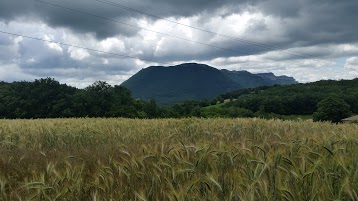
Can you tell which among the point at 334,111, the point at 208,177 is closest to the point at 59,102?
the point at 208,177

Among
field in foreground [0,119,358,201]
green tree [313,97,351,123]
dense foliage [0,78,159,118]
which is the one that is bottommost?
green tree [313,97,351,123]

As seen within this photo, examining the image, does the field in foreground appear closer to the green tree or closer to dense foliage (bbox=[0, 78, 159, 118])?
dense foliage (bbox=[0, 78, 159, 118])

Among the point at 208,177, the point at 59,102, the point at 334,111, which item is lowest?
the point at 334,111

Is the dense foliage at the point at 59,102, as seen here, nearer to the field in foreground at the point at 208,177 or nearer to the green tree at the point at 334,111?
the green tree at the point at 334,111


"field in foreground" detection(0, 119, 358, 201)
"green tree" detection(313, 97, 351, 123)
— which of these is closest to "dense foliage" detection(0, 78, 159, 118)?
"green tree" detection(313, 97, 351, 123)

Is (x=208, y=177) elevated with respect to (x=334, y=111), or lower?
elevated

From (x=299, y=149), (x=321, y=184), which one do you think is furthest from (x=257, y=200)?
(x=299, y=149)

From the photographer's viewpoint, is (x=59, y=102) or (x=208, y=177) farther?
(x=59, y=102)

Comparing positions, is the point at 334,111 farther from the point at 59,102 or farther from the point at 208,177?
the point at 208,177

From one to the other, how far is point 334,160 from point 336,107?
93.2m

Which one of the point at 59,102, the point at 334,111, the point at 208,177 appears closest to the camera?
the point at 208,177

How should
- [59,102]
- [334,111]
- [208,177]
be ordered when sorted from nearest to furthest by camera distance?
[208,177] → [59,102] → [334,111]

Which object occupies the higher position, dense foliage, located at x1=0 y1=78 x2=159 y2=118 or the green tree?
dense foliage, located at x1=0 y1=78 x2=159 y2=118

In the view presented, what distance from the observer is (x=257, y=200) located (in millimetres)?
2541
